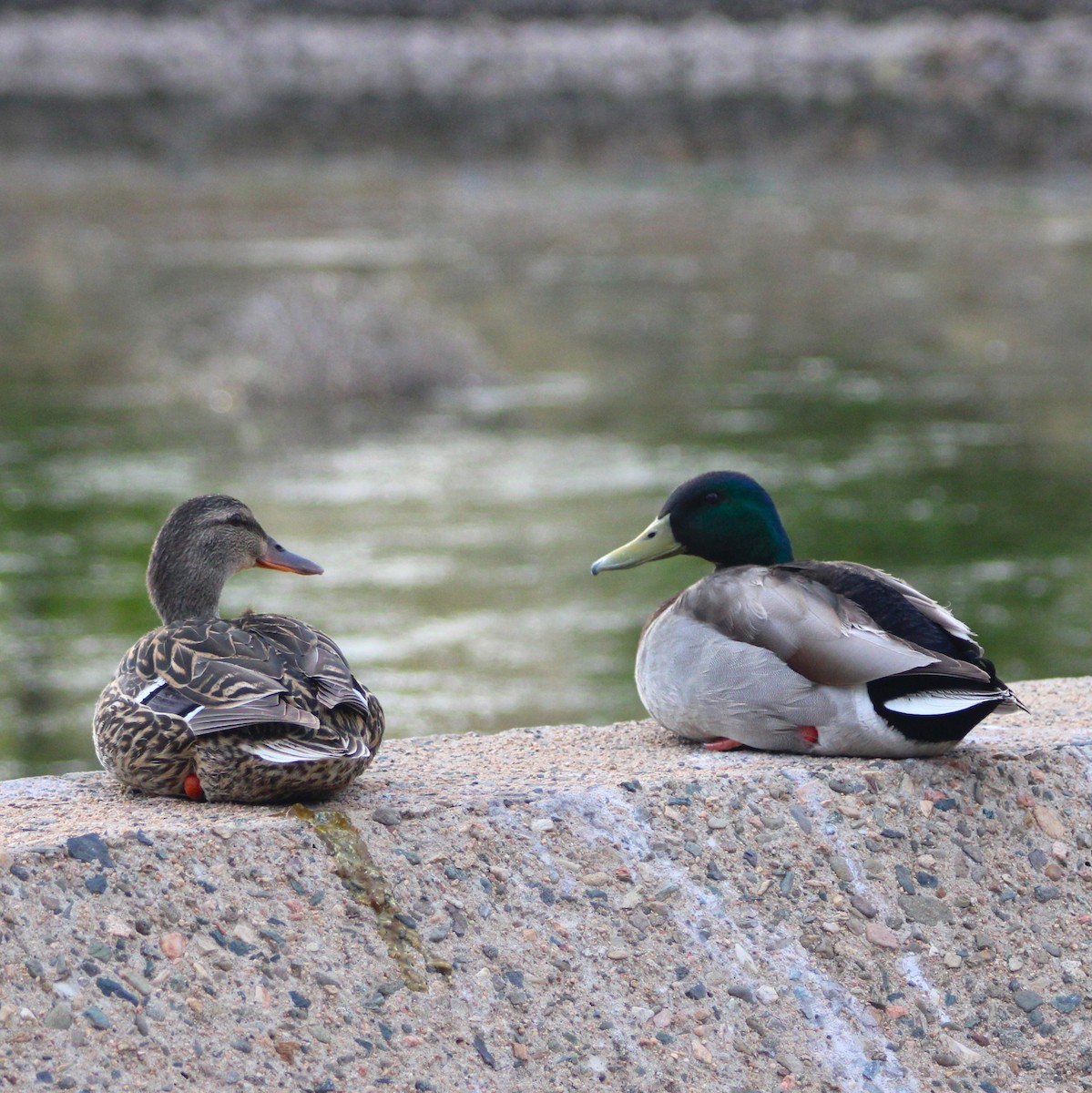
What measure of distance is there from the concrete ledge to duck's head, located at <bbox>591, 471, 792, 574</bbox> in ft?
2.11

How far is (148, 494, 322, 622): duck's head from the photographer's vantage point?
475 centimetres

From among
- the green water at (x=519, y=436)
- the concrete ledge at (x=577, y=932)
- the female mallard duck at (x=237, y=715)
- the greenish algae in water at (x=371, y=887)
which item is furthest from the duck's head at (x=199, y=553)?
the green water at (x=519, y=436)

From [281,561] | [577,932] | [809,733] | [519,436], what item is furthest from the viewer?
[519,436]

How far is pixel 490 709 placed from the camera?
1147 cm

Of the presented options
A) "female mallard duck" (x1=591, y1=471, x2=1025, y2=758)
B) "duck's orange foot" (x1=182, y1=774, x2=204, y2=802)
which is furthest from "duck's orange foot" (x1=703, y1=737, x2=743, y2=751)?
"duck's orange foot" (x1=182, y1=774, x2=204, y2=802)

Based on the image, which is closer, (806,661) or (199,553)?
(806,661)

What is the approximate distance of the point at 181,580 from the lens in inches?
188

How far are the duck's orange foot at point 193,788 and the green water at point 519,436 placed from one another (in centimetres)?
624

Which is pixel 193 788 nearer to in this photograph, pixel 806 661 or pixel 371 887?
pixel 371 887

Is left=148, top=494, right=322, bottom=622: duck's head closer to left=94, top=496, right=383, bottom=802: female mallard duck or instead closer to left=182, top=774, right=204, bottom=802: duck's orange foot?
left=94, top=496, right=383, bottom=802: female mallard duck

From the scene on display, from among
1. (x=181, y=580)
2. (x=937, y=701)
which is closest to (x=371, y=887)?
(x=181, y=580)

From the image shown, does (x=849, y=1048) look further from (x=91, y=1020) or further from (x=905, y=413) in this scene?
(x=905, y=413)

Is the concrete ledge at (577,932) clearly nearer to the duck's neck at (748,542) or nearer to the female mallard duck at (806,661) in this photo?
the female mallard duck at (806,661)

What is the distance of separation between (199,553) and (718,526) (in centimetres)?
144
